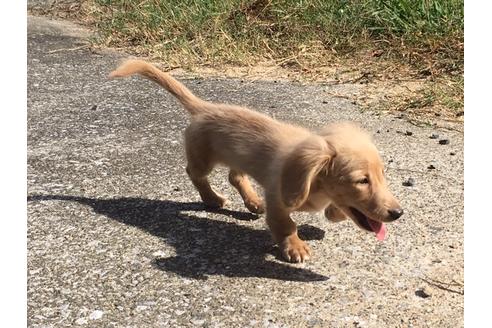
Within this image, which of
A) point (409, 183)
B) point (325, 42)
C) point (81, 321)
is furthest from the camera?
point (325, 42)

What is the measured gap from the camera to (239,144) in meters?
2.98

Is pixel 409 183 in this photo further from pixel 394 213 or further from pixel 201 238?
pixel 201 238

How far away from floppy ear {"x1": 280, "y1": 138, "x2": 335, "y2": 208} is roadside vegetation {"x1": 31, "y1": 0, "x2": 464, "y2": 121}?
2197 mm

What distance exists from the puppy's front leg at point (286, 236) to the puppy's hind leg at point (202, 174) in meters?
0.51

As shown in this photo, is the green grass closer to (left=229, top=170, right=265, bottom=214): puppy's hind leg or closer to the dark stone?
(left=229, top=170, right=265, bottom=214): puppy's hind leg

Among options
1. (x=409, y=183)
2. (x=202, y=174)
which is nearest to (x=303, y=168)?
(x=202, y=174)

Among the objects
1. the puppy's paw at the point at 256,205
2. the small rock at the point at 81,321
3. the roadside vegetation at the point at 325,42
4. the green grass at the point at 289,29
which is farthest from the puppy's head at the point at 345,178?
the green grass at the point at 289,29

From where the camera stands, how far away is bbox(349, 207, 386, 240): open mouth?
264cm

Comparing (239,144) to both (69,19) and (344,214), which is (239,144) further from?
(69,19)

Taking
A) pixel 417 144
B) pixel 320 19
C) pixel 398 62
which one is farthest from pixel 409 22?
pixel 417 144

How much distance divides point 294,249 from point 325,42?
3.82 metres

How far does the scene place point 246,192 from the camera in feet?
10.6

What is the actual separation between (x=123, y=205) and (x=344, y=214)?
1197mm

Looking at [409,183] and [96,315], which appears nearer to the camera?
[96,315]
